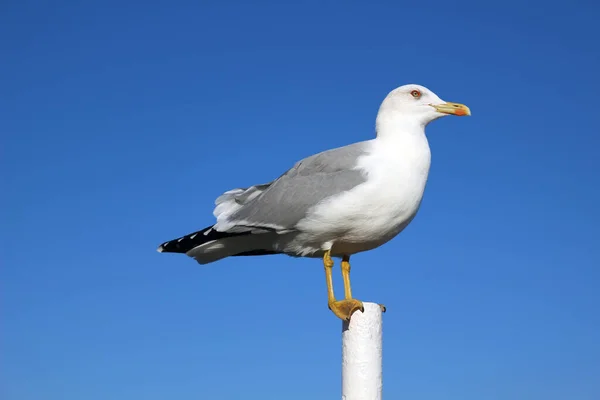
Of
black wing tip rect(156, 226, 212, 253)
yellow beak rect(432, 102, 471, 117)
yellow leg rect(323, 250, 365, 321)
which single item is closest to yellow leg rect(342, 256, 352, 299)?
yellow leg rect(323, 250, 365, 321)

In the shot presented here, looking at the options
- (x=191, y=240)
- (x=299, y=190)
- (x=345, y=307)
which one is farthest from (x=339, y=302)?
(x=191, y=240)

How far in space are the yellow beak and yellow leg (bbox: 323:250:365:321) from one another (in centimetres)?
209

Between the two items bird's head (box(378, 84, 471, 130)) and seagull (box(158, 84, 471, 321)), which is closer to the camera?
seagull (box(158, 84, 471, 321))

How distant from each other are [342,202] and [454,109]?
1.82 meters

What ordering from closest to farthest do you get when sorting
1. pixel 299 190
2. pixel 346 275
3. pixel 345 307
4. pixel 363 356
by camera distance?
pixel 363 356
pixel 345 307
pixel 299 190
pixel 346 275

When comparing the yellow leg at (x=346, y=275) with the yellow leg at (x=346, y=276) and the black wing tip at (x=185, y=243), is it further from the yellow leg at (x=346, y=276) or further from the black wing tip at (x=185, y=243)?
the black wing tip at (x=185, y=243)

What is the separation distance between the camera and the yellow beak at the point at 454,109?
7.56 meters

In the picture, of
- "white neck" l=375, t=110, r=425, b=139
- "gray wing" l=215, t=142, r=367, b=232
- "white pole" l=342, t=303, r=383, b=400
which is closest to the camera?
"white pole" l=342, t=303, r=383, b=400

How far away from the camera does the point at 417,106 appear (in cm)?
756

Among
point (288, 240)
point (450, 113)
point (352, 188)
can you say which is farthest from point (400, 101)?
point (288, 240)

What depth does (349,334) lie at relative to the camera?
6832 millimetres

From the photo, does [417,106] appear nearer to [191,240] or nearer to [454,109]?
[454,109]

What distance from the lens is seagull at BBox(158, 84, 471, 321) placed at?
22.6ft

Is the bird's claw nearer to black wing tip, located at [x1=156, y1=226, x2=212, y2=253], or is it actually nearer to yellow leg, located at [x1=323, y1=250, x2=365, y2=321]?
yellow leg, located at [x1=323, y1=250, x2=365, y2=321]
